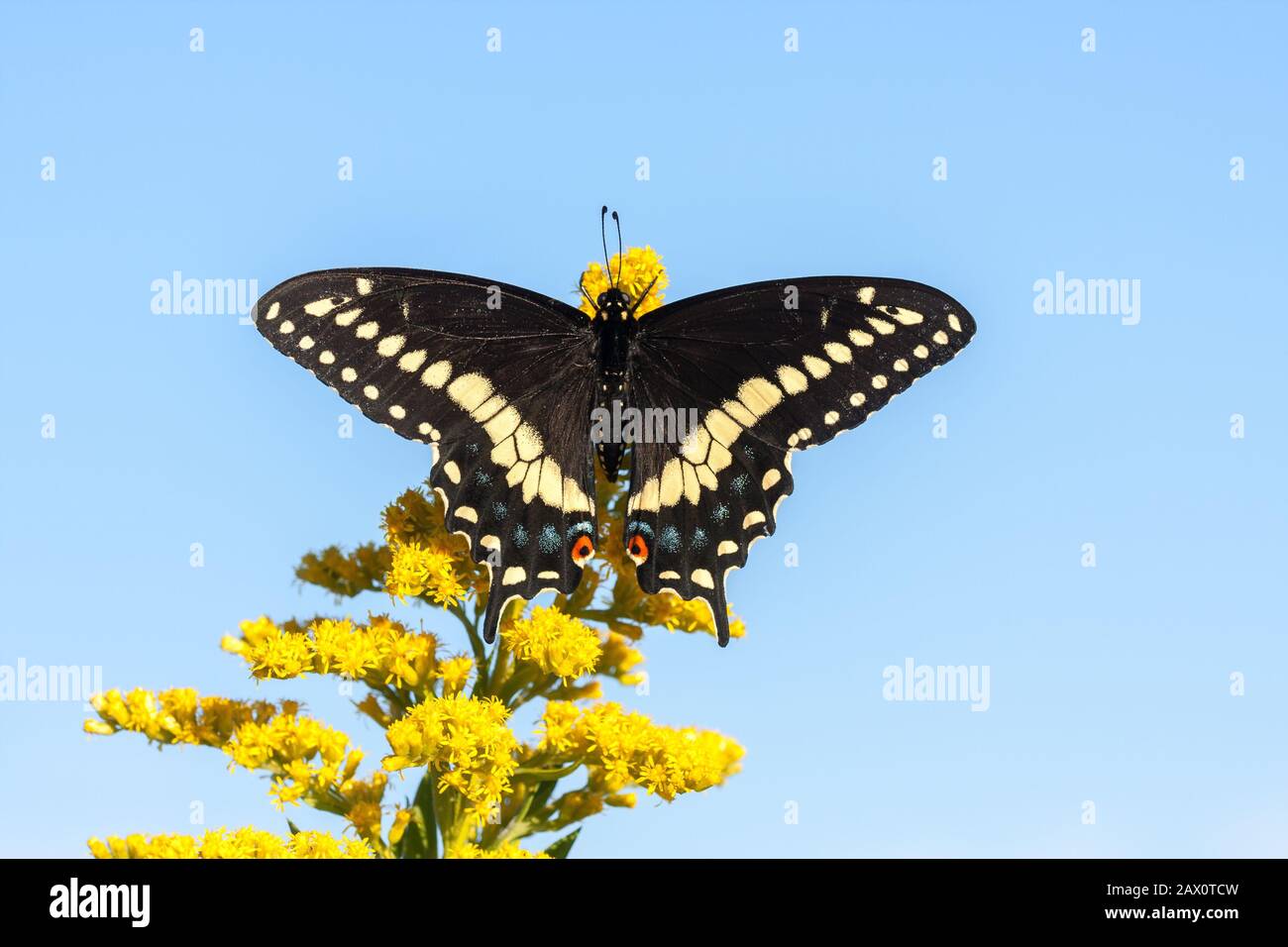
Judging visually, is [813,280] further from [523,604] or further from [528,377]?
[523,604]

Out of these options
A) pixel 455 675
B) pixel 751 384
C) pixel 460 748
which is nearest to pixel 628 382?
pixel 751 384

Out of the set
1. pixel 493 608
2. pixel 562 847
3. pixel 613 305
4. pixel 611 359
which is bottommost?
pixel 562 847

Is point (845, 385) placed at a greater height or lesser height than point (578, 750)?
greater

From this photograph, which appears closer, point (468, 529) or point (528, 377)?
point (468, 529)

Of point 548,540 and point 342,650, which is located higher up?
point 548,540

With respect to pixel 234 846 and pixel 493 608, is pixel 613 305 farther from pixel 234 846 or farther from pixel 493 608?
pixel 234 846

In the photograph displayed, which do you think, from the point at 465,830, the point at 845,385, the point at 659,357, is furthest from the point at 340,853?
the point at 845,385

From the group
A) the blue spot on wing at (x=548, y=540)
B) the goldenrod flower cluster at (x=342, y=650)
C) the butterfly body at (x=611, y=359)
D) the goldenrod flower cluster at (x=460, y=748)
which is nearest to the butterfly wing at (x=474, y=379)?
the blue spot on wing at (x=548, y=540)
